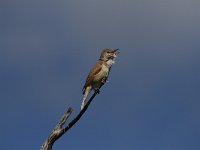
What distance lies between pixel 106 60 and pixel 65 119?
12.6ft

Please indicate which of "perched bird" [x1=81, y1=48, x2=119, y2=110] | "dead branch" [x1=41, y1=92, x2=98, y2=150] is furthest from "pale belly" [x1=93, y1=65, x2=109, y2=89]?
"dead branch" [x1=41, y1=92, x2=98, y2=150]

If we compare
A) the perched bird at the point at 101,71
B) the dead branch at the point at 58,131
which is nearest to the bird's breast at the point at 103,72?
the perched bird at the point at 101,71

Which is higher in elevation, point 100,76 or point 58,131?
point 100,76

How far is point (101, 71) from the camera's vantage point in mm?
12984

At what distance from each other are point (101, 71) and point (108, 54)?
57cm

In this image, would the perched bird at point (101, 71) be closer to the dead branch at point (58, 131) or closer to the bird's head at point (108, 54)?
the bird's head at point (108, 54)

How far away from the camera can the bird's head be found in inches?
506

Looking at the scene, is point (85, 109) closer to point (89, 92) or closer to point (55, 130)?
point (55, 130)

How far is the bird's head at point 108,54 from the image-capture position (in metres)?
12.8

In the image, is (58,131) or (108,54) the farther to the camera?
(108,54)

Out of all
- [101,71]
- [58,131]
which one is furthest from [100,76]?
[58,131]

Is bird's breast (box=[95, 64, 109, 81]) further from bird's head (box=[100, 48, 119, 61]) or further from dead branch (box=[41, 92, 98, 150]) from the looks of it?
dead branch (box=[41, 92, 98, 150])

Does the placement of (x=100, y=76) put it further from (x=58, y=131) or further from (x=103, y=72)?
(x=58, y=131)

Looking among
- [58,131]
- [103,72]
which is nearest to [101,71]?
[103,72]
